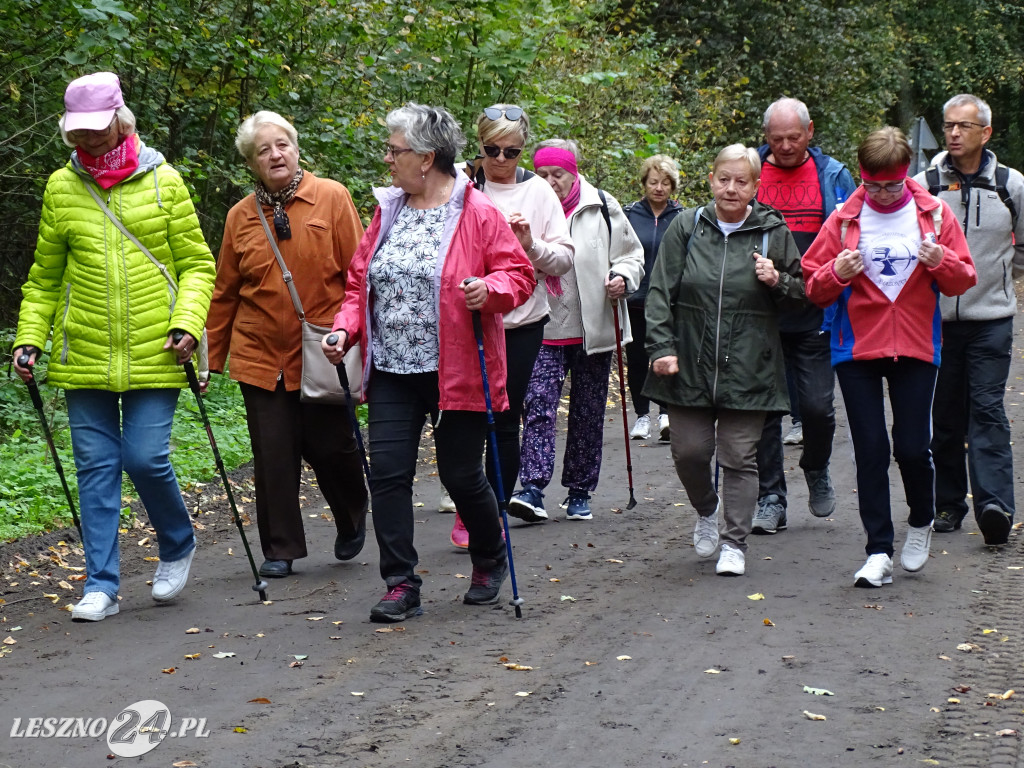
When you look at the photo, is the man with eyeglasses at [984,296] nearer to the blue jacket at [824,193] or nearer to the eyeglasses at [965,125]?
the eyeglasses at [965,125]

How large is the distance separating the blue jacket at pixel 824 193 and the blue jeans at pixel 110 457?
3.51 m

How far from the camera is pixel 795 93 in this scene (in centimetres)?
2888

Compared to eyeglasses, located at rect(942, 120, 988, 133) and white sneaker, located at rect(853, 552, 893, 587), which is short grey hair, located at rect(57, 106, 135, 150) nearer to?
white sneaker, located at rect(853, 552, 893, 587)

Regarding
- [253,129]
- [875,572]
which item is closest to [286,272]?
[253,129]

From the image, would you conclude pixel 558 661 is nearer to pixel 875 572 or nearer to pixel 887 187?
pixel 875 572

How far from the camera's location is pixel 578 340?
826 centimetres

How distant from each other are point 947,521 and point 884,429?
1.53 meters

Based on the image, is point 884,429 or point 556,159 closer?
point 884,429

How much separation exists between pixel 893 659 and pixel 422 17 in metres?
9.06

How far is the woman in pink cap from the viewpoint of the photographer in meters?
6.19

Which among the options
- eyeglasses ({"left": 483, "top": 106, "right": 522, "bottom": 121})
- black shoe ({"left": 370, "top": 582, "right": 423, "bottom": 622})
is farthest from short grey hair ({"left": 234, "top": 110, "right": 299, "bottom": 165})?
black shoe ({"left": 370, "top": 582, "right": 423, "bottom": 622})

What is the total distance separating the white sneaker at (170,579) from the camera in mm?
6500

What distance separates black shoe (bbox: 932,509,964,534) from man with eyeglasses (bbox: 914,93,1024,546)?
411 millimetres

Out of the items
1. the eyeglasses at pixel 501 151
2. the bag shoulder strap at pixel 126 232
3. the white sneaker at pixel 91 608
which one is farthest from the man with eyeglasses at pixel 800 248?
the white sneaker at pixel 91 608
